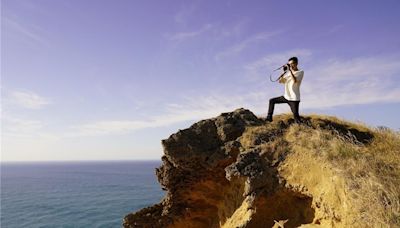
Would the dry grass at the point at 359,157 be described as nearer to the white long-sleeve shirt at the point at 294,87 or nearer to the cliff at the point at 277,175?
the cliff at the point at 277,175

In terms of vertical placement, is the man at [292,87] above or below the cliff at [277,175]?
above

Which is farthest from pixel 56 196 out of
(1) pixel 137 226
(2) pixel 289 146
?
(2) pixel 289 146

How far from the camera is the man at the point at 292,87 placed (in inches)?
557

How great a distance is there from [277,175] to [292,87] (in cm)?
377

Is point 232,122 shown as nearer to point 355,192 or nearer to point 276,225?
point 276,225

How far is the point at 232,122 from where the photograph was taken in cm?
1485

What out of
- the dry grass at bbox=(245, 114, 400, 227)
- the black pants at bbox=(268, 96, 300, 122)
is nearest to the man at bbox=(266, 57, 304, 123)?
the black pants at bbox=(268, 96, 300, 122)

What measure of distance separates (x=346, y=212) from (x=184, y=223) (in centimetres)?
821

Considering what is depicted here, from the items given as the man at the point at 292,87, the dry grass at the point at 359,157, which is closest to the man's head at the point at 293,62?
the man at the point at 292,87

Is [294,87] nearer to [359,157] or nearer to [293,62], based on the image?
[293,62]

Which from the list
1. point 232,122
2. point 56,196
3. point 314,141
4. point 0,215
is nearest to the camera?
point 314,141

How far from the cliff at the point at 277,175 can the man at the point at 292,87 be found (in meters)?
0.70

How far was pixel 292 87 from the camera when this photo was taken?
14.2m

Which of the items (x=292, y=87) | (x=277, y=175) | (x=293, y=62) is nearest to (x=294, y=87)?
(x=292, y=87)
